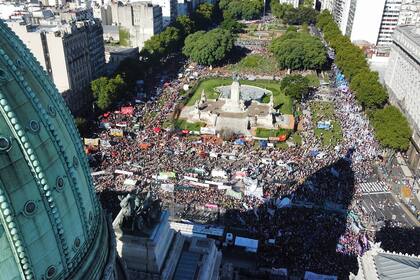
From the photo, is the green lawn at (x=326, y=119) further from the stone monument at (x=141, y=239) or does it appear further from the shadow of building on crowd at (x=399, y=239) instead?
the stone monument at (x=141, y=239)

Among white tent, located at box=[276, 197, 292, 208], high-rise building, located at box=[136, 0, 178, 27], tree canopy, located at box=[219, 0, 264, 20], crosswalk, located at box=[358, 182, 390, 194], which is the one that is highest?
high-rise building, located at box=[136, 0, 178, 27]

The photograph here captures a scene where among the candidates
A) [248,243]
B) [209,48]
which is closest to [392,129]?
[248,243]

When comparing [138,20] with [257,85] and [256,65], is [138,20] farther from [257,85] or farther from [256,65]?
[257,85]

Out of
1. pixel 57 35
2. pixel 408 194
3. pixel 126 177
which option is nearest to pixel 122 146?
pixel 126 177

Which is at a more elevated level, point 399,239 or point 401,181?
point 399,239

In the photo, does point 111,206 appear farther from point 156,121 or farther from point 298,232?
point 156,121

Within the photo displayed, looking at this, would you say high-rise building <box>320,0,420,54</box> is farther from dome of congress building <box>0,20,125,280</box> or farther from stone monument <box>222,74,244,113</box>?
dome of congress building <box>0,20,125,280</box>

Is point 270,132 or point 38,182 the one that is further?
point 270,132

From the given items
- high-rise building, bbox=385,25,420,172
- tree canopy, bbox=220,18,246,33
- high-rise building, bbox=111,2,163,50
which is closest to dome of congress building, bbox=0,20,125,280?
high-rise building, bbox=385,25,420,172
